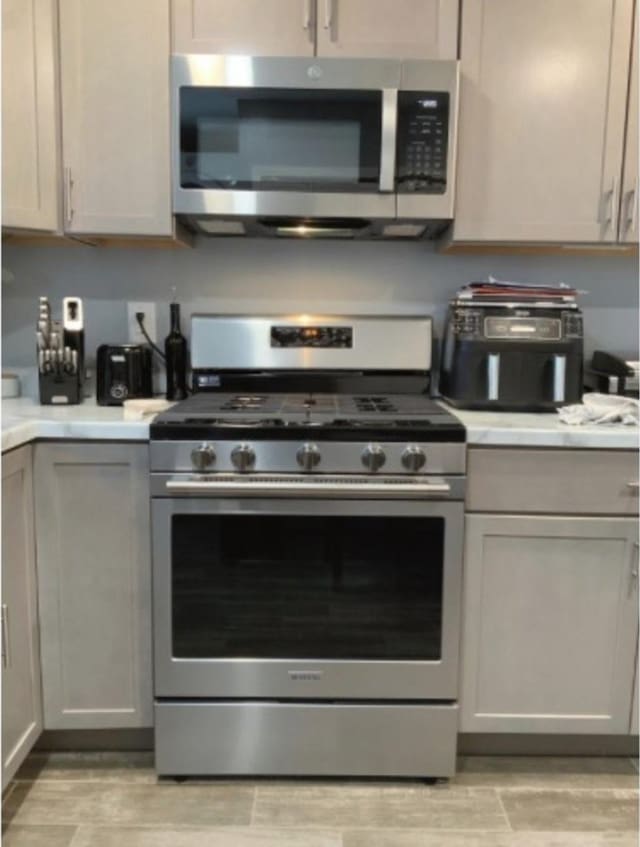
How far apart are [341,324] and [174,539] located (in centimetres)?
84

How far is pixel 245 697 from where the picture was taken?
5.57 feet

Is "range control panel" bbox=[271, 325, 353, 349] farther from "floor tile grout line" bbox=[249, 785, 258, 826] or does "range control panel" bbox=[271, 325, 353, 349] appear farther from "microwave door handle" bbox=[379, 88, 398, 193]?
"floor tile grout line" bbox=[249, 785, 258, 826]

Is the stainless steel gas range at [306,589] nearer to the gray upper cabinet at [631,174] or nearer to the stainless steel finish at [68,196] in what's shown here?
the stainless steel finish at [68,196]

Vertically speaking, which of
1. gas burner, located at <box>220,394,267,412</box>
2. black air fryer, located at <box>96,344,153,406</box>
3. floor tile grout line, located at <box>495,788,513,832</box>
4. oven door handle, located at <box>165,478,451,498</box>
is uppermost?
black air fryer, located at <box>96,344,153,406</box>

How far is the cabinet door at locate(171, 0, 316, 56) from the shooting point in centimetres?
178

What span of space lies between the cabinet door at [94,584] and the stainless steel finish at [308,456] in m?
0.38

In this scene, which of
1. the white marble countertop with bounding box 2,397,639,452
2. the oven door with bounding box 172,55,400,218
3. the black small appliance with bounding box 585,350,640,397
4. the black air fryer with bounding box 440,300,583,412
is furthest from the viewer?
the black small appliance with bounding box 585,350,640,397

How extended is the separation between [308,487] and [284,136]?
0.93 meters

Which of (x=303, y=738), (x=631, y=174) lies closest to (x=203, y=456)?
(x=303, y=738)

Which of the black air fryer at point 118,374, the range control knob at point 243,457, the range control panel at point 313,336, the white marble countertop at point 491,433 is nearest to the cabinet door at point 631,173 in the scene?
the white marble countertop at point 491,433

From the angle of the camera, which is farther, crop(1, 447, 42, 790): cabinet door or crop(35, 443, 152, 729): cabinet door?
crop(35, 443, 152, 729): cabinet door

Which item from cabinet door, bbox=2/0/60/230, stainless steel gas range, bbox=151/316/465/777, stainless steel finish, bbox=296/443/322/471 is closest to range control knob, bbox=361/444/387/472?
stainless steel gas range, bbox=151/316/465/777

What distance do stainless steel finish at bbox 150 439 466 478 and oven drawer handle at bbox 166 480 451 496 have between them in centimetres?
3

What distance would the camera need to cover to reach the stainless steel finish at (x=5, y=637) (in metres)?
1.53
